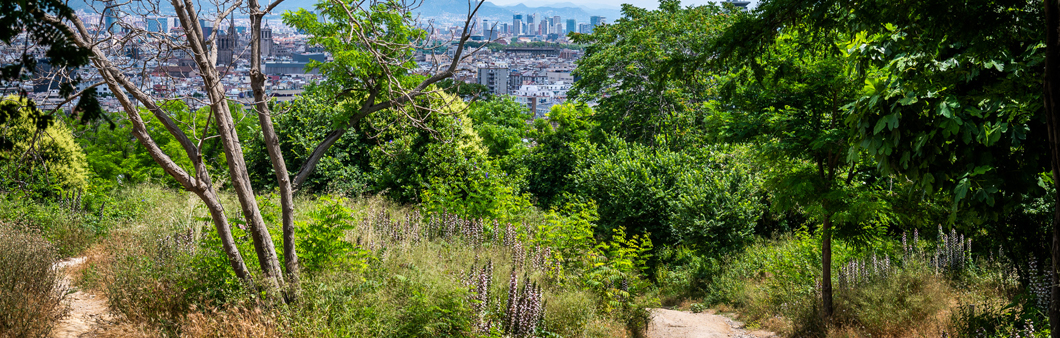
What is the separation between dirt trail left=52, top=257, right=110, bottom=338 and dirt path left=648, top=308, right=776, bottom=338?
5328mm

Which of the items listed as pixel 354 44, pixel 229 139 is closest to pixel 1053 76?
pixel 229 139

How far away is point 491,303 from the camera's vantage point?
18.1 feet

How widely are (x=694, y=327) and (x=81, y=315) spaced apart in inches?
265

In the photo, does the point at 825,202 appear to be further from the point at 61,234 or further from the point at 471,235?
the point at 61,234

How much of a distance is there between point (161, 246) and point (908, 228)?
422 inches

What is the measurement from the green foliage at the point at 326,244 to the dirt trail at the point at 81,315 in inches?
65.1

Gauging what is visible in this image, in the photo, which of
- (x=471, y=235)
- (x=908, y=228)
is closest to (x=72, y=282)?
(x=471, y=235)

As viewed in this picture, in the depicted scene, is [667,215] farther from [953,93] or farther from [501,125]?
[501,125]

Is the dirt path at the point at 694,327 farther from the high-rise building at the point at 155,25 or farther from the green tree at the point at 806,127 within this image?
the high-rise building at the point at 155,25

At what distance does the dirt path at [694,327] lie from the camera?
774cm

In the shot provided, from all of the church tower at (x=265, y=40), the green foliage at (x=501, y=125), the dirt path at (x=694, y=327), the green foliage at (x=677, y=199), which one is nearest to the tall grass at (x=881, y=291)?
the dirt path at (x=694, y=327)

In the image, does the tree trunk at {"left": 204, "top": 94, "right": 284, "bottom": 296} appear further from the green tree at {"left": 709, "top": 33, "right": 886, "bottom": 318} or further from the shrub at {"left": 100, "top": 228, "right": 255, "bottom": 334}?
the green tree at {"left": 709, "top": 33, "right": 886, "bottom": 318}

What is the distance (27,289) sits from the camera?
17.4ft

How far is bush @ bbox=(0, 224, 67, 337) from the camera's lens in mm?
4686
